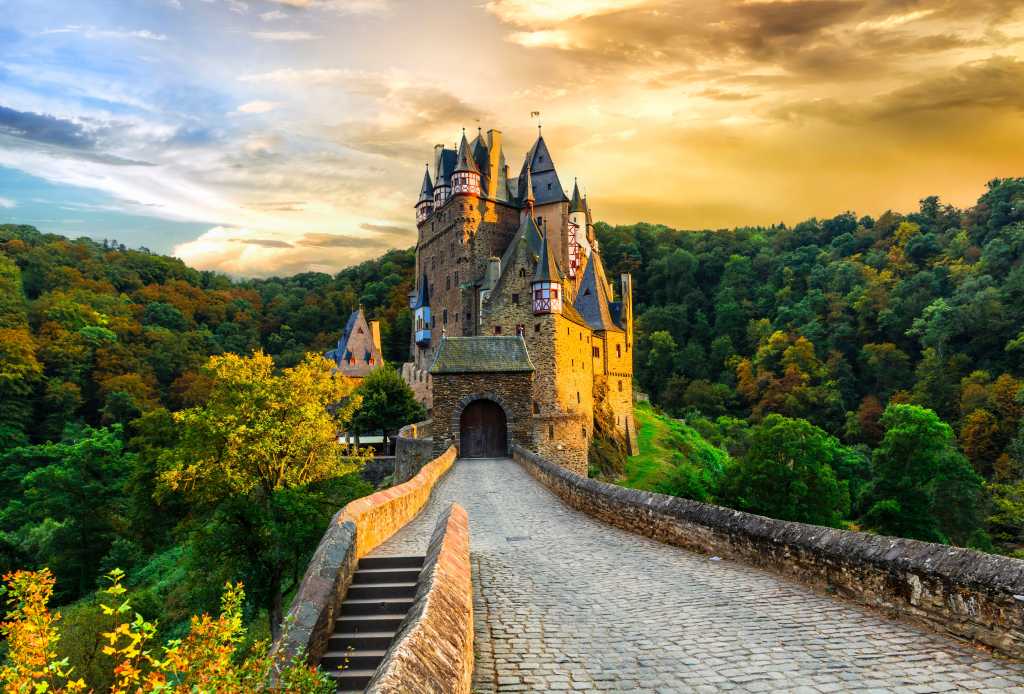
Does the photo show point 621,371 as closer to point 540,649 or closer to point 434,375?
point 434,375

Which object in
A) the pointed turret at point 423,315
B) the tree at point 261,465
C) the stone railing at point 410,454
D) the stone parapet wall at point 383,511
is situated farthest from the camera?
the pointed turret at point 423,315

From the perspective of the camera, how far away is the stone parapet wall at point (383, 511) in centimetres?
905

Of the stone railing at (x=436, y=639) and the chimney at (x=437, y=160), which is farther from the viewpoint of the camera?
the chimney at (x=437, y=160)

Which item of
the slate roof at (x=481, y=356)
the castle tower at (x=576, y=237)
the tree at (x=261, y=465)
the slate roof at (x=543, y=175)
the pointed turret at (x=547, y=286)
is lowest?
the tree at (x=261, y=465)

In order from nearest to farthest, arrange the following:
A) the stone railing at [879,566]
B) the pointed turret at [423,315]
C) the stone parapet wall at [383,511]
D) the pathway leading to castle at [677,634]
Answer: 1. the pathway leading to castle at [677,634]
2. the stone railing at [879,566]
3. the stone parapet wall at [383,511]
4. the pointed turret at [423,315]

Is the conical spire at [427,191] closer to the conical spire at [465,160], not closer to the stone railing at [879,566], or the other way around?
the conical spire at [465,160]

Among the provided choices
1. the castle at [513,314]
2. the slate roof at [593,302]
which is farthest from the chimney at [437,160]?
the slate roof at [593,302]

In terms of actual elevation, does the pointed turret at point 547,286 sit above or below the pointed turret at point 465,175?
below

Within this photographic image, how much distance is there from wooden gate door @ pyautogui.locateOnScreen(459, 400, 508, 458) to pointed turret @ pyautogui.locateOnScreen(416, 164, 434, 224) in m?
37.7

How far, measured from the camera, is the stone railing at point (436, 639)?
12.8ft

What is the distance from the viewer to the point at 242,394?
83.5 feet

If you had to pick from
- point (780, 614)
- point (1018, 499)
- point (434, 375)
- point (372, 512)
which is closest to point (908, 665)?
point (780, 614)

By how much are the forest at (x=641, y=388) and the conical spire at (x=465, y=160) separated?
71.5 feet

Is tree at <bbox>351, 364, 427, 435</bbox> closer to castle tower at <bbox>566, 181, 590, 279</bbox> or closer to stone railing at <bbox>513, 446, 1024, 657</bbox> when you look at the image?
castle tower at <bbox>566, 181, 590, 279</bbox>
